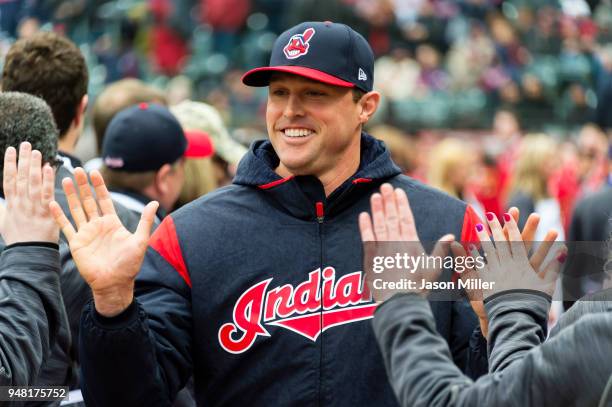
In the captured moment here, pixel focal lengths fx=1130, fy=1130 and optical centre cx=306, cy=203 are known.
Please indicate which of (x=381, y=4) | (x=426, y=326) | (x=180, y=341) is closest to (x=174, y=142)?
(x=180, y=341)

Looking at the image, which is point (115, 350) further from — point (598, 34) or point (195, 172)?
point (598, 34)

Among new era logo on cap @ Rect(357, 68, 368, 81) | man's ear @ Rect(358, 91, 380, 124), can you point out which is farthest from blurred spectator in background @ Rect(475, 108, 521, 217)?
new era logo on cap @ Rect(357, 68, 368, 81)

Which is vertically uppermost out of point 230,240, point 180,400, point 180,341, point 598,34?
point 598,34

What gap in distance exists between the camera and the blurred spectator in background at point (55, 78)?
4.21 m

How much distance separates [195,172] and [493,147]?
32.4 ft

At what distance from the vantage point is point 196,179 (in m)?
5.08

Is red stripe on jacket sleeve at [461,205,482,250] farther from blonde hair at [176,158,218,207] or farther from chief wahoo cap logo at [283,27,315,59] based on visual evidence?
blonde hair at [176,158,218,207]

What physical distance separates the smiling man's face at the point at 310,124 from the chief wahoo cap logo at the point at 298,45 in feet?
0.23

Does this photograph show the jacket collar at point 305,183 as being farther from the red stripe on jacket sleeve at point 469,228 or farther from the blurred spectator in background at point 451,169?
the blurred spectator in background at point 451,169

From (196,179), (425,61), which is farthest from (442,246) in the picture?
(425,61)

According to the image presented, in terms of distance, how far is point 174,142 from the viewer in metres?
4.56

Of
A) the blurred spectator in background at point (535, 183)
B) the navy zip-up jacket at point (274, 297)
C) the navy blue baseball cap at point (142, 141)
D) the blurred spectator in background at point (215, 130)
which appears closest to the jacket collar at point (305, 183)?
the navy zip-up jacket at point (274, 297)

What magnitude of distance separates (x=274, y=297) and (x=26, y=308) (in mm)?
758

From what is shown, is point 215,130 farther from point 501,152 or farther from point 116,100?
point 501,152
